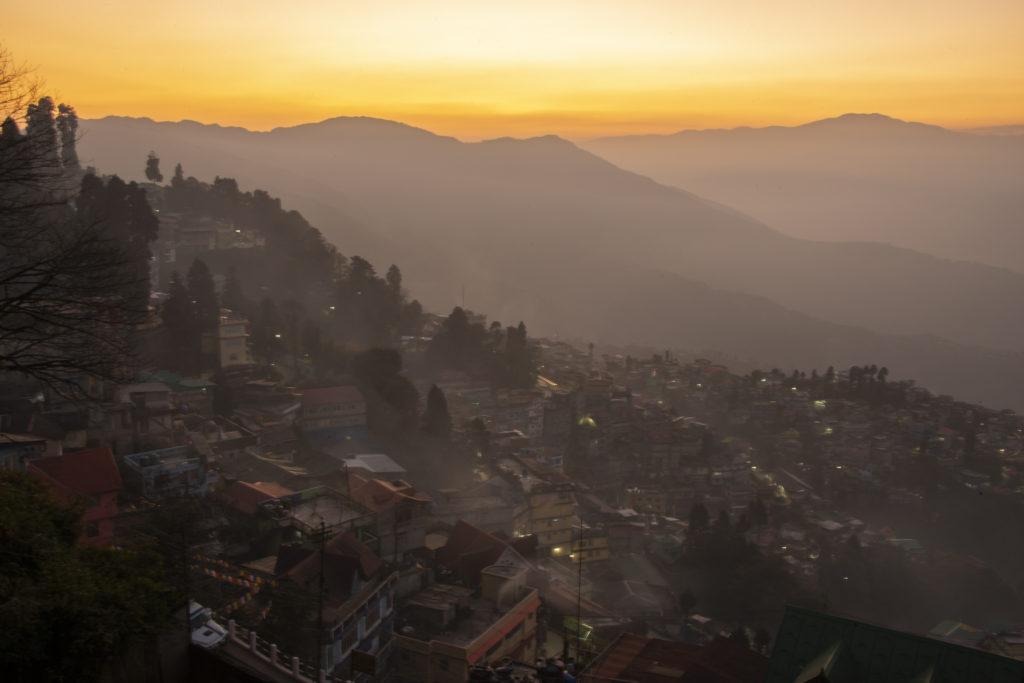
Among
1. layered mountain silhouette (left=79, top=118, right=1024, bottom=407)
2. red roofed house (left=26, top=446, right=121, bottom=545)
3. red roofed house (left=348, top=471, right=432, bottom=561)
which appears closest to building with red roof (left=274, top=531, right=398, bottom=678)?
red roofed house (left=348, top=471, right=432, bottom=561)

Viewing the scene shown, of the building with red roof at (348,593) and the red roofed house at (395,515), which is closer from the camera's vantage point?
the building with red roof at (348,593)

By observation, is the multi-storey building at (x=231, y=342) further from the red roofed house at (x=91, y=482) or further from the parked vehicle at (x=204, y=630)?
the parked vehicle at (x=204, y=630)

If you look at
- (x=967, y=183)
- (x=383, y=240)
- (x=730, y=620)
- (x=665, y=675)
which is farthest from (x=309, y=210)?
(x=967, y=183)

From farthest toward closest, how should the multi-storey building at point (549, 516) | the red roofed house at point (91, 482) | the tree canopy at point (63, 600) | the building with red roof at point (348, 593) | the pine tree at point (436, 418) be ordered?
the pine tree at point (436, 418) < the multi-storey building at point (549, 516) < the red roofed house at point (91, 482) < the building with red roof at point (348, 593) < the tree canopy at point (63, 600)

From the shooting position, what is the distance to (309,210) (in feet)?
267

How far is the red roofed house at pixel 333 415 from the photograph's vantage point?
20594mm

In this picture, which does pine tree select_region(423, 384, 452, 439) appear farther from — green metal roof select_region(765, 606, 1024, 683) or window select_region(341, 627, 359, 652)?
green metal roof select_region(765, 606, 1024, 683)

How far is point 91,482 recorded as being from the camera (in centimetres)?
1155

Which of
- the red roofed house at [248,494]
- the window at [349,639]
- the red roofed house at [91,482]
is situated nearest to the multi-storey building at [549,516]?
the red roofed house at [248,494]

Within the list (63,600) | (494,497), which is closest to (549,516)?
(494,497)

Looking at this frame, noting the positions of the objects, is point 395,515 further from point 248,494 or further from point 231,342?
point 231,342

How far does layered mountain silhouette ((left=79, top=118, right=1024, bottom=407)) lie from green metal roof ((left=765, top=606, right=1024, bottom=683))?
6256 centimetres

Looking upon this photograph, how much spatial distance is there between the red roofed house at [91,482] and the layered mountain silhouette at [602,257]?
2239 inches

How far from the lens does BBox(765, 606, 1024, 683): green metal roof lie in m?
6.40
